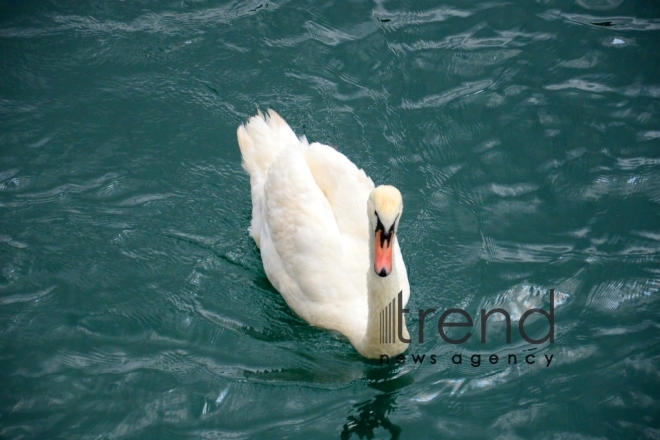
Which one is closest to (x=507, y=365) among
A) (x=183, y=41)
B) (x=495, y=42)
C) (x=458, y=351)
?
(x=458, y=351)

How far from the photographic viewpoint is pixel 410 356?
263 inches

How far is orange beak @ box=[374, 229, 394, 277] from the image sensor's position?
5.64 metres

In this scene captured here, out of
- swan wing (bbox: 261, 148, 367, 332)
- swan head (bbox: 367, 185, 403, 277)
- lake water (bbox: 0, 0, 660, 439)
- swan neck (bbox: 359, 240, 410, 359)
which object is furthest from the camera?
swan wing (bbox: 261, 148, 367, 332)

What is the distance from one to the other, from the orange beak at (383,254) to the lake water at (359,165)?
1.32 metres

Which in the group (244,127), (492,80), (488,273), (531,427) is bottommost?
(531,427)

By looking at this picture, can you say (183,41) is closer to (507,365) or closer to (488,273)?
(488,273)

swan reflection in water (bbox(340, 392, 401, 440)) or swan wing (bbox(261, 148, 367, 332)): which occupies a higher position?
swan wing (bbox(261, 148, 367, 332))

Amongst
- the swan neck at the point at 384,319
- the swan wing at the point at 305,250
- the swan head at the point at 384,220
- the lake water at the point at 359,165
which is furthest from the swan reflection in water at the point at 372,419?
the swan head at the point at 384,220

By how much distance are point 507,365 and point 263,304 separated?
2.35 m

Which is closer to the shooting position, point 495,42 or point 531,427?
point 531,427

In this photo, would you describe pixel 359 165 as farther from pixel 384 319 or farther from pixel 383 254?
pixel 383 254

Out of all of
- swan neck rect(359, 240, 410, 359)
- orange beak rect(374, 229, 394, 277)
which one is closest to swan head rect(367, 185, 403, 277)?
orange beak rect(374, 229, 394, 277)

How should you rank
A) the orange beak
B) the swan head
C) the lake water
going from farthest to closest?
the lake water
the orange beak
the swan head

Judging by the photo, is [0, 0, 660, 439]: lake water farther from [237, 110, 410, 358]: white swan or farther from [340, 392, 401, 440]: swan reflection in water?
[237, 110, 410, 358]: white swan
